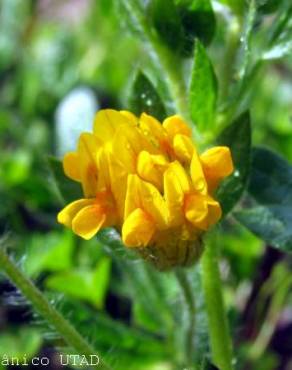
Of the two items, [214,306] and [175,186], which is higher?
[175,186]

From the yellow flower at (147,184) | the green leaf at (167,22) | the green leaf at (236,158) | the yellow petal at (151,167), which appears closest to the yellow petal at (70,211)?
the yellow flower at (147,184)

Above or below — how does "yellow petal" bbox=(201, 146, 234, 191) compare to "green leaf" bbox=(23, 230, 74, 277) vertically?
above

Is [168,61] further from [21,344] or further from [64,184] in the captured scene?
[21,344]

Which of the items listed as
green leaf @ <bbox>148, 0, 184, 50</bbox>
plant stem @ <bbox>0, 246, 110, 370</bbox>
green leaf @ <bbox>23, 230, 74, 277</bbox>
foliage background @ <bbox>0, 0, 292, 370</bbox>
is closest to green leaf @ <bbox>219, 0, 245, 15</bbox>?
foliage background @ <bbox>0, 0, 292, 370</bbox>

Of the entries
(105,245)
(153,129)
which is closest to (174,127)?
(153,129)

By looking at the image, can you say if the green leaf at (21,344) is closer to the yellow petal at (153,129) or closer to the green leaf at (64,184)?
the green leaf at (64,184)

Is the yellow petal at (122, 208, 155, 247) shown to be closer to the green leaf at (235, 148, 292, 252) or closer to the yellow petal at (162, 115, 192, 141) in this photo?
the yellow petal at (162, 115, 192, 141)

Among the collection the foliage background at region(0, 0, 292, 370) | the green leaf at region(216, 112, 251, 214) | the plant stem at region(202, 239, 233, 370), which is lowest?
the foliage background at region(0, 0, 292, 370)
